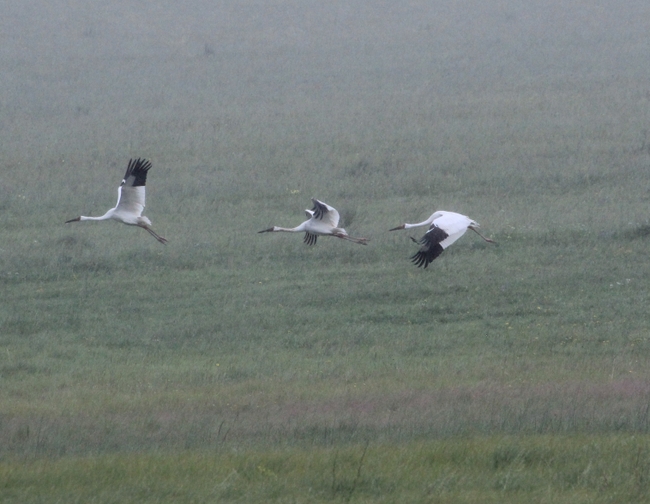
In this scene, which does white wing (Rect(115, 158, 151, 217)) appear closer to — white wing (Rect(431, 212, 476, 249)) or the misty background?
white wing (Rect(431, 212, 476, 249))

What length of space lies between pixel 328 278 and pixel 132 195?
186 inches

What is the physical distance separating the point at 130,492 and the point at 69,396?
4829 mm

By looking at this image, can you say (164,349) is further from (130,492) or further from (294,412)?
(130,492)

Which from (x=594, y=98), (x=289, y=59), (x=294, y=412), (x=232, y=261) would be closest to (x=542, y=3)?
(x=289, y=59)

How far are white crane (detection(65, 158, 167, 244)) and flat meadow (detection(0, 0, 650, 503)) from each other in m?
1.84

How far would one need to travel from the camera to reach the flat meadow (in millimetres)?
7957

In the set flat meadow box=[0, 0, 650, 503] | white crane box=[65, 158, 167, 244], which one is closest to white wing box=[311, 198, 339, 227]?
flat meadow box=[0, 0, 650, 503]

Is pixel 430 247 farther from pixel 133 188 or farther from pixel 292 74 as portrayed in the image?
pixel 292 74

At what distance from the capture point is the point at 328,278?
17422 mm

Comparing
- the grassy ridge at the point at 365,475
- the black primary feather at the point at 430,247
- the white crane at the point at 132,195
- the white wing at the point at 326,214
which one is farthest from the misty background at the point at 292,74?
the grassy ridge at the point at 365,475

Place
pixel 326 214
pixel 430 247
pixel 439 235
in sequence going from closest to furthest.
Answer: pixel 430 247, pixel 439 235, pixel 326 214

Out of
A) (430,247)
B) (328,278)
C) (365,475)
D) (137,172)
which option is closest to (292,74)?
(328,278)

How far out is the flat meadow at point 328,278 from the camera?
796cm

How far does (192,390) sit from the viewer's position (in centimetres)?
1200
